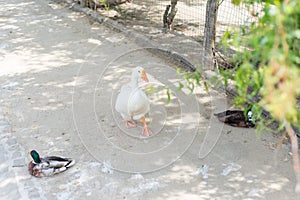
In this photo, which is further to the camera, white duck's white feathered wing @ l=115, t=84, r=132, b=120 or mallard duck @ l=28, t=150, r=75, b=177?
white duck's white feathered wing @ l=115, t=84, r=132, b=120

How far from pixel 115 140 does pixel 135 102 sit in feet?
1.48

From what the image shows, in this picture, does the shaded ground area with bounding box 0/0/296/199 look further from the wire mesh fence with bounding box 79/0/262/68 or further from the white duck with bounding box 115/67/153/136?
the wire mesh fence with bounding box 79/0/262/68

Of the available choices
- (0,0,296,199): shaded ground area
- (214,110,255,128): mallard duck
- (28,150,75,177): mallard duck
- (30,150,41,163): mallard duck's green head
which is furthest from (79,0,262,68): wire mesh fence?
(30,150,41,163): mallard duck's green head

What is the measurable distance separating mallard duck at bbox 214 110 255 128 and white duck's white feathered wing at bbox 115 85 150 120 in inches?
32.6

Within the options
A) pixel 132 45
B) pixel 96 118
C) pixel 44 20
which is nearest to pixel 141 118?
pixel 96 118

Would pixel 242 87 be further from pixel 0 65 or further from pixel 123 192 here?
pixel 0 65

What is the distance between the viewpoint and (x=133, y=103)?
364cm

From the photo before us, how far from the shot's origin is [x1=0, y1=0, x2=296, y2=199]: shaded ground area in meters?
3.20

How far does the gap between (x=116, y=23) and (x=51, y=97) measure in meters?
2.62

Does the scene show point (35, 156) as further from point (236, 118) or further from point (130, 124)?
point (236, 118)

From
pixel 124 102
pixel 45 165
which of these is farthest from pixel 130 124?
pixel 45 165

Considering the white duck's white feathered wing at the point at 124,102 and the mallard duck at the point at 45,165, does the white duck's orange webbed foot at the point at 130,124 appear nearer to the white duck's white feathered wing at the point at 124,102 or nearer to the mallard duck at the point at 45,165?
the white duck's white feathered wing at the point at 124,102

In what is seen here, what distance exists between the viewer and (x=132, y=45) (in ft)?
19.8

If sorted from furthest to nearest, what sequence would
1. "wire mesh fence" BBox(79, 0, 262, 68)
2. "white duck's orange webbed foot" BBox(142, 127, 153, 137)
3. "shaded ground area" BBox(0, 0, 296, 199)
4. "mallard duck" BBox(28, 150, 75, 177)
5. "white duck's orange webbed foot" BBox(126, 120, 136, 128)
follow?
"wire mesh fence" BBox(79, 0, 262, 68) < "white duck's orange webbed foot" BBox(126, 120, 136, 128) < "white duck's orange webbed foot" BBox(142, 127, 153, 137) < "mallard duck" BBox(28, 150, 75, 177) < "shaded ground area" BBox(0, 0, 296, 199)
